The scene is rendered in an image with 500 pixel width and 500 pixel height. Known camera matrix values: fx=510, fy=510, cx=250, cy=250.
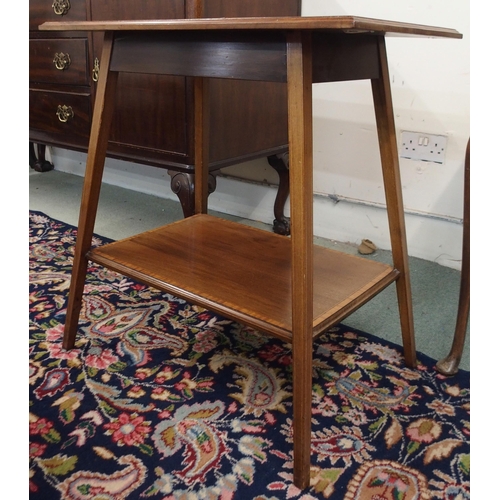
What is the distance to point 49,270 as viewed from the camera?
147 cm

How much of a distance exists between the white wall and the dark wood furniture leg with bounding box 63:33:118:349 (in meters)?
0.85

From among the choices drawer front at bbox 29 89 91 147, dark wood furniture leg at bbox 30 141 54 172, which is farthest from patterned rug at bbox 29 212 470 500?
dark wood furniture leg at bbox 30 141 54 172

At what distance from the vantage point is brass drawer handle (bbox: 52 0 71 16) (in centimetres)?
154

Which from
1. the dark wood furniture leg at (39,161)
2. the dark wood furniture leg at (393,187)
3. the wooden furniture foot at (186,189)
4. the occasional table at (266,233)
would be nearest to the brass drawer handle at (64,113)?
the wooden furniture foot at (186,189)

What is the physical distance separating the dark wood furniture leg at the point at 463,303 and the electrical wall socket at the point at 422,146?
0.53 meters

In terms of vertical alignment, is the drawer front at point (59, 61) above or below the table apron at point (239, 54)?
above

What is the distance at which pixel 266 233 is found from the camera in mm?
1202

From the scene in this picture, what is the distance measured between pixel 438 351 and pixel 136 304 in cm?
73

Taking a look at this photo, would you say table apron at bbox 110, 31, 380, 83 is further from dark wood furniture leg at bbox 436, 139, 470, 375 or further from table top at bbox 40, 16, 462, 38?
dark wood furniture leg at bbox 436, 139, 470, 375

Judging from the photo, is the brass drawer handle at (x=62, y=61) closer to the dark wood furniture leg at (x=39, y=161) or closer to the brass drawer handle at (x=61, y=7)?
the brass drawer handle at (x=61, y=7)

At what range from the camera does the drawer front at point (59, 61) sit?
1.57m

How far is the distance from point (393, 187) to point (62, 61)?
1.19 m

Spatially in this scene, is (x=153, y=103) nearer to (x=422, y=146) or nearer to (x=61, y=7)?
(x=61, y=7)

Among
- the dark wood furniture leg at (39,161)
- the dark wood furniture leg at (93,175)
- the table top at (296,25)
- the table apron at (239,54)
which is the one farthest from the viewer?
the dark wood furniture leg at (39,161)
